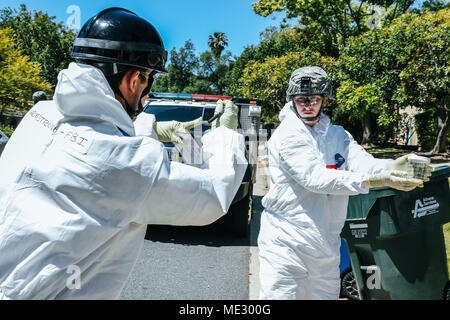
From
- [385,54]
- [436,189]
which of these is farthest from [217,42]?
[436,189]

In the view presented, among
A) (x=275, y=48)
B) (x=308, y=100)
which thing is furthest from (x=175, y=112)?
(x=275, y=48)

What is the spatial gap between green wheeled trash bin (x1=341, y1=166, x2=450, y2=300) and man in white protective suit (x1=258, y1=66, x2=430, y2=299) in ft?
1.51

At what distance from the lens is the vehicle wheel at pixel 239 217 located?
18.2ft

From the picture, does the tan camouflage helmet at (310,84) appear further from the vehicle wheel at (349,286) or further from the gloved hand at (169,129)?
the vehicle wheel at (349,286)

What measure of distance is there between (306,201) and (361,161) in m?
0.46

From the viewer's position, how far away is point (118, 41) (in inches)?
52.4

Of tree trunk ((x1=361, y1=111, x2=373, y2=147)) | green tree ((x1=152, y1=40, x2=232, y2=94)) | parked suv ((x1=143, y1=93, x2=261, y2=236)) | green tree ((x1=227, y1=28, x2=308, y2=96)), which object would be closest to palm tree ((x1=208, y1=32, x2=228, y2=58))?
green tree ((x1=152, y1=40, x2=232, y2=94))

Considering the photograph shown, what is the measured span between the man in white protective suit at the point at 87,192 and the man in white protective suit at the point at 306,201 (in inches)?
44.5

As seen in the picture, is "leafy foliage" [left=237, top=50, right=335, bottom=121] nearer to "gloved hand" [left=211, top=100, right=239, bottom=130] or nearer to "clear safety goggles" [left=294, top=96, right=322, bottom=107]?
"clear safety goggles" [left=294, top=96, right=322, bottom=107]

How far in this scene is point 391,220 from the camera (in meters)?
2.77

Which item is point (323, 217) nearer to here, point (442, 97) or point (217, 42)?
point (442, 97)

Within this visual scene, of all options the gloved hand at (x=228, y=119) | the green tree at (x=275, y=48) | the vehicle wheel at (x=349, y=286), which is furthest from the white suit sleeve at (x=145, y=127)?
the green tree at (x=275, y=48)

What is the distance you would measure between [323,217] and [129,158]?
1614 mm

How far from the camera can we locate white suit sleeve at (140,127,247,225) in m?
1.09
